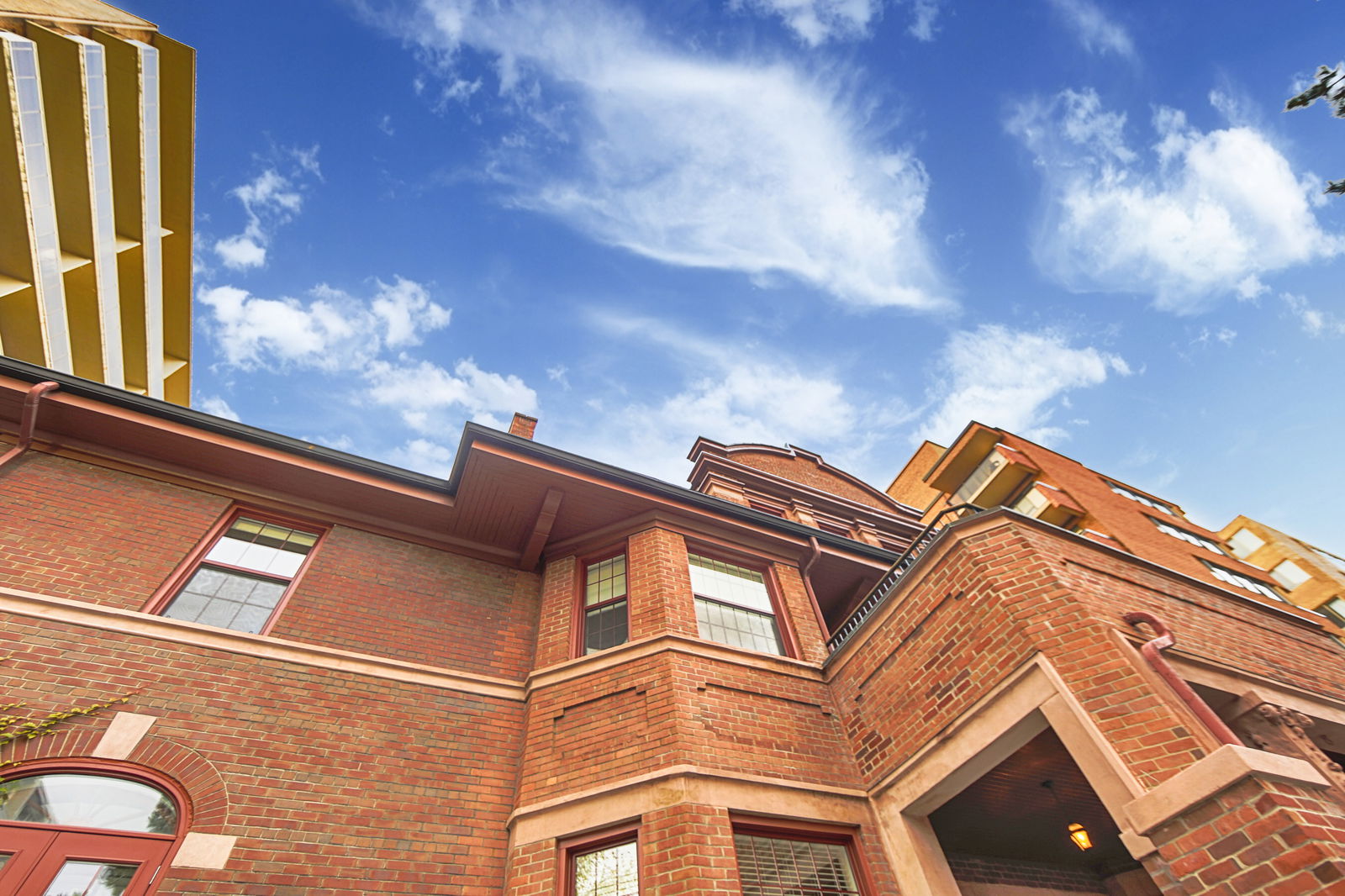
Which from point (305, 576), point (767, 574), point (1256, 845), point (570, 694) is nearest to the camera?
point (1256, 845)

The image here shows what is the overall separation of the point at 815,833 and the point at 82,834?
6477 millimetres

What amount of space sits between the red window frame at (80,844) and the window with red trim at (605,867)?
3.40 m

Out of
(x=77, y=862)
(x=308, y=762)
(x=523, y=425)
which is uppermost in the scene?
(x=523, y=425)

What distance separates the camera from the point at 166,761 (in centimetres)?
573

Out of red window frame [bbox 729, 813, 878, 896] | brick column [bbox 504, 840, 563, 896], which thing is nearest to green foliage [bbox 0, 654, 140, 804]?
brick column [bbox 504, 840, 563, 896]

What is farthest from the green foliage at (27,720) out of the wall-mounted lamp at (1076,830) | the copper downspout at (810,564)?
the wall-mounted lamp at (1076,830)

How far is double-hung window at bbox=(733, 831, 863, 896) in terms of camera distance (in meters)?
5.93

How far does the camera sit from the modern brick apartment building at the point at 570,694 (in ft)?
17.0

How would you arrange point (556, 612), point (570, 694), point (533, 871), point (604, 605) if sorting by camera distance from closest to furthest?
point (533, 871), point (570, 694), point (556, 612), point (604, 605)

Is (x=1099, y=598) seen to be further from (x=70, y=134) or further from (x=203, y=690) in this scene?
(x=70, y=134)

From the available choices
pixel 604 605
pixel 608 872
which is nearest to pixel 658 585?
pixel 604 605

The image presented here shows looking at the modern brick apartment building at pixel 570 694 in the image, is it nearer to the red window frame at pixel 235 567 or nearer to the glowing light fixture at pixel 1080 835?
the red window frame at pixel 235 567

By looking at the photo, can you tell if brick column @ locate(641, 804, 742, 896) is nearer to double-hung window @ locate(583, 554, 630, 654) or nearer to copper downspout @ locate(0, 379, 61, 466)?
double-hung window @ locate(583, 554, 630, 654)

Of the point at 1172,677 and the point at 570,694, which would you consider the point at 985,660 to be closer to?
the point at 1172,677
